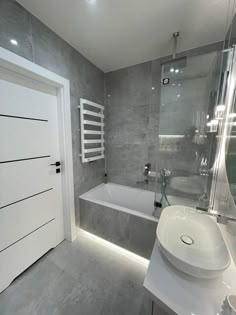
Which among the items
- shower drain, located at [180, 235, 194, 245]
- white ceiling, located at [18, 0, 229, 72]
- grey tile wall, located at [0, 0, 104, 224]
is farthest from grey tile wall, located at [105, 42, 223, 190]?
shower drain, located at [180, 235, 194, 245]

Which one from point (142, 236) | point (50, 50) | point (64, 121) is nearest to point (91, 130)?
point (64, 121)

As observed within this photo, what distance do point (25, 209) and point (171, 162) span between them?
188cm

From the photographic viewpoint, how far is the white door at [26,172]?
1270mm

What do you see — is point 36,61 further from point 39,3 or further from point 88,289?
point 88,289

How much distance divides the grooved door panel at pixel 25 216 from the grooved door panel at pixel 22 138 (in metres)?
0.49

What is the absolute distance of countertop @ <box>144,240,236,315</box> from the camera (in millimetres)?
568

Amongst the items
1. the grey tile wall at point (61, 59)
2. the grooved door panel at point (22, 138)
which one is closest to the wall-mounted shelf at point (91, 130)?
the grey tile wall at point (61, 59)

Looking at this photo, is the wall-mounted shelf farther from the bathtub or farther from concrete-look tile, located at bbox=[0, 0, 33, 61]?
concrete-look tile, located at bbox=[0, 0, 33, 61]

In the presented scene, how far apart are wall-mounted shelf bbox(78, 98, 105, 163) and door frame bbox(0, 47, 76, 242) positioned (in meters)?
0.20

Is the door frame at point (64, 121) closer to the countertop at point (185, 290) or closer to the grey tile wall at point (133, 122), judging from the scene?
the grey tile wall at point (133, 122)

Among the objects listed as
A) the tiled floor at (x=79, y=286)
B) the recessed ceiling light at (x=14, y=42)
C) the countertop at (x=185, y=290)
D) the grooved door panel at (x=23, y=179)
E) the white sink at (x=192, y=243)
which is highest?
the recessed ceiling light at (x=14, y=42)

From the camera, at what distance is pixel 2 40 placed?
1.09 m

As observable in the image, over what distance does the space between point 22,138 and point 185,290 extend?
167 centimetres

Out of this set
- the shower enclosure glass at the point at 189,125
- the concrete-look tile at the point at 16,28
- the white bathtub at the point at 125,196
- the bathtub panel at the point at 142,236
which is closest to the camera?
the concrete-look tile at the point at 16,28
